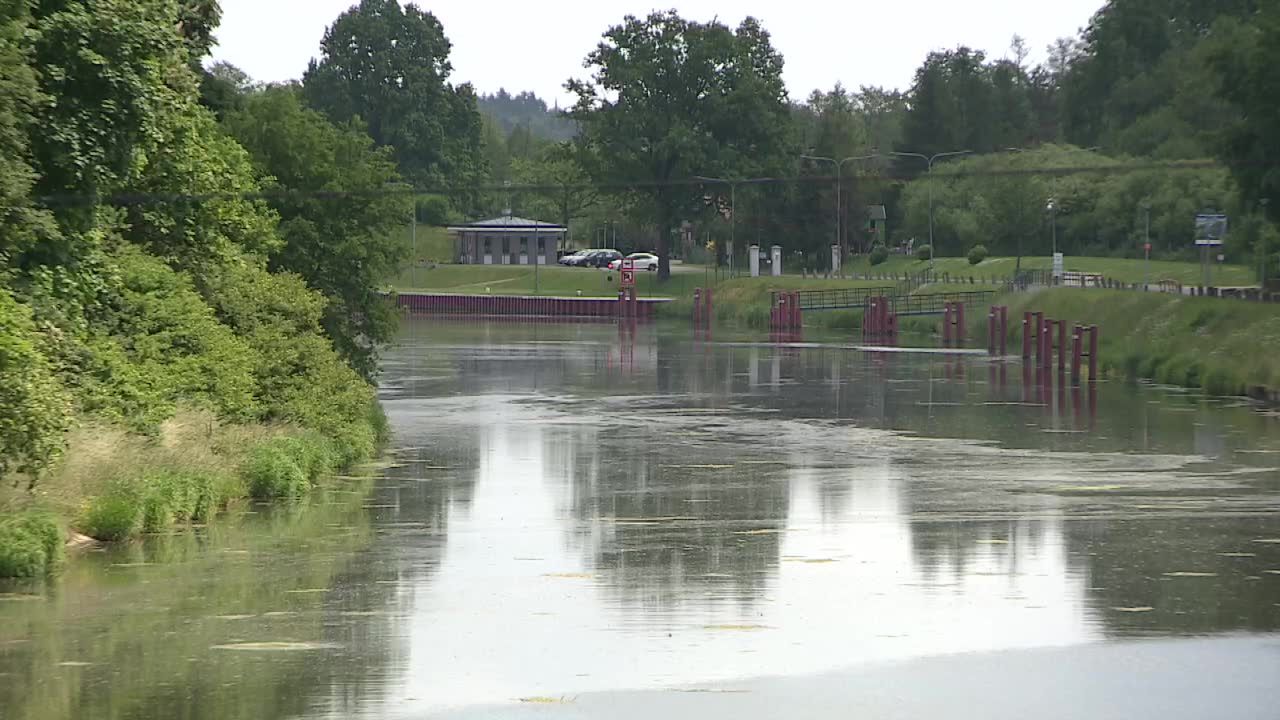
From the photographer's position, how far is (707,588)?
1005 inches

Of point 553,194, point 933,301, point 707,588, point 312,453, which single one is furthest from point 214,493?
point 553,194

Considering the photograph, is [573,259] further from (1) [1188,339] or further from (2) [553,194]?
(1) [1188,339]

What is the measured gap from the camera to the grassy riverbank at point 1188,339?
6100 centimetres

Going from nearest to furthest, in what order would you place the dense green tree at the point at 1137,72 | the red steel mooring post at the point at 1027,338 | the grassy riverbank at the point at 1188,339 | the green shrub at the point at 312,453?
the green shrub at the point at 312,453 < the grassy riverbank at the point at 1188,339 < the red steel mooring post at the point at 1027,338 < the dense green tree at the point at 1137,72

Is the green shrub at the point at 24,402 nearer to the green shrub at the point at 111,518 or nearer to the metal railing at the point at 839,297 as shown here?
the green shrub at the point at 111,518

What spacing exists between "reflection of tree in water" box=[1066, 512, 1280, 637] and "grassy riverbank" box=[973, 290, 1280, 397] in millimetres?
28608

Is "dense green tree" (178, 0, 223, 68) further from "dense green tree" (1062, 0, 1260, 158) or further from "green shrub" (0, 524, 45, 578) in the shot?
"dense green tree" (1062, 0, 1260, 158)

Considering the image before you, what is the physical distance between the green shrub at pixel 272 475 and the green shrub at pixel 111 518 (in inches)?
205

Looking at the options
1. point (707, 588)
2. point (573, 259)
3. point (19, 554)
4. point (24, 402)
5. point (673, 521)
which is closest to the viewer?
point (24, 402)

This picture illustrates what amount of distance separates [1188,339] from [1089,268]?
4539 centimetres

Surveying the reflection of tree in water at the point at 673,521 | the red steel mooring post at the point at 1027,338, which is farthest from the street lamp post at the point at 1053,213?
the reflection of tree in water at the point at 673,521

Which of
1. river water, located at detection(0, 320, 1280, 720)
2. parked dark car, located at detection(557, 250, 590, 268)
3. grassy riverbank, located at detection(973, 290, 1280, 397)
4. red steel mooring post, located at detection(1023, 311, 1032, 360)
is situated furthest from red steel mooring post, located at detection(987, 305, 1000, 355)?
parked dark car, located at detection(557, 250, 590, 268)

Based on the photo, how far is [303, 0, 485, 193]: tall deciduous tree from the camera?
541 ft

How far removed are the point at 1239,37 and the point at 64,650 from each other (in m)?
53.7
